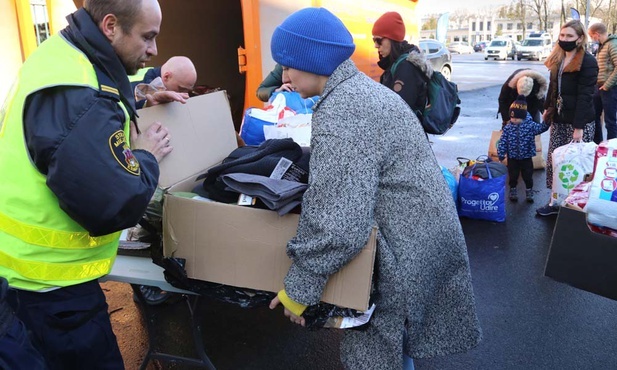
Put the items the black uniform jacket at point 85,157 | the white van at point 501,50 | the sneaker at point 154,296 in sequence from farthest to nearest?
the white van at point 501,50 → the sneaker at point 154,296 → the black uniform jacket at point 85,157

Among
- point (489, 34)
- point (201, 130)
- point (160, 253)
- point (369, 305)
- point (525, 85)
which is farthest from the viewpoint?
point (489, 34)

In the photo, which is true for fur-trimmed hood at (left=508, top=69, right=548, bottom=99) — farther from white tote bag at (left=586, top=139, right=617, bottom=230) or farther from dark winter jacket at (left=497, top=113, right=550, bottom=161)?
white tote bag at (left=586, top=139, right=617, bottom=230)

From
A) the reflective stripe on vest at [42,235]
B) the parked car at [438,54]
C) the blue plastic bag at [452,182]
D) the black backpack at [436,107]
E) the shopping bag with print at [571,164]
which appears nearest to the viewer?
the reflective stripe on vest at [42,235]

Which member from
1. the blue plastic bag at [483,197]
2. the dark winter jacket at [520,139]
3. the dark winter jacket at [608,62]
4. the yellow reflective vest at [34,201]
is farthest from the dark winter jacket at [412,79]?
the dark winter jacket at [608,62]

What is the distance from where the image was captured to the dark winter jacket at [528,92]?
18.5 feet

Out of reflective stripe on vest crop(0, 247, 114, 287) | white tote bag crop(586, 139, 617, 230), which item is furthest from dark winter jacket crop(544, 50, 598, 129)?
reflective stripe on vest crop(0, 247, 114, 287)

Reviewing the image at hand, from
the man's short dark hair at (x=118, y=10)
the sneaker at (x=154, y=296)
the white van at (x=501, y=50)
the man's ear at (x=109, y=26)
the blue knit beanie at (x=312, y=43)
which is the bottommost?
the white van at (x=501, y=50)

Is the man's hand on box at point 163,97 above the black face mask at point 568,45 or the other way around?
above

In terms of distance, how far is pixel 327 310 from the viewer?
1773 mm

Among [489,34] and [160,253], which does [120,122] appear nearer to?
[160,253]

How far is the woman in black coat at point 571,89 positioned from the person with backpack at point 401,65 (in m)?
1.83

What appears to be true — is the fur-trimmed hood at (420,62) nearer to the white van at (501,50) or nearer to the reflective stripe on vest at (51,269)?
the reflective stripe on vest at (51,269)

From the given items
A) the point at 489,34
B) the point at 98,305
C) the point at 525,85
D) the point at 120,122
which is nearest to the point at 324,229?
the point at 120,122

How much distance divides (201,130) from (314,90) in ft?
2.57
